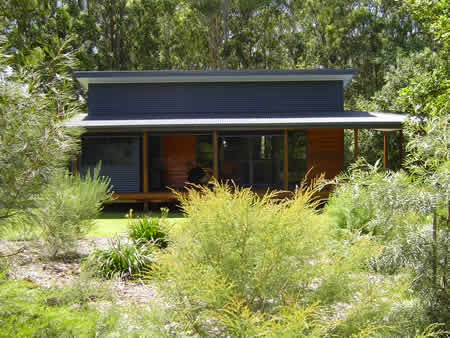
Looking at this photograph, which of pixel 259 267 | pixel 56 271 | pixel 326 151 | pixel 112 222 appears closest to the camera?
pixel 259 267

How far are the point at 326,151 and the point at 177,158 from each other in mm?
5277

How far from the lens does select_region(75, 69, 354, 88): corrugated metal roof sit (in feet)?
47.3

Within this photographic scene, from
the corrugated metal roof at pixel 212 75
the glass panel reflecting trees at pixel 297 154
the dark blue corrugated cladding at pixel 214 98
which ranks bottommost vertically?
the glass panel reflecting trees at pixel 297 154

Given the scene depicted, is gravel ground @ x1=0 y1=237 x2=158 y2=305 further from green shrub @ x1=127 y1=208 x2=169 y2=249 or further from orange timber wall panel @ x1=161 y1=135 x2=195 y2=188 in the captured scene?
orange timber wall panel @ x1=161 y1=135 x2=195 y2=188

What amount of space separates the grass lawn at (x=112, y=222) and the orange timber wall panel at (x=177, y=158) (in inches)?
106

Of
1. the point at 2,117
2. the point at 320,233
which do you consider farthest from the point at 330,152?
the point at 2,117

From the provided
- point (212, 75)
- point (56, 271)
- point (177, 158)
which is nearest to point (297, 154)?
point (212, 75)

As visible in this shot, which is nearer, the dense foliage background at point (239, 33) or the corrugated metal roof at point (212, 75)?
the corrugated metal roof at point (212, 75)

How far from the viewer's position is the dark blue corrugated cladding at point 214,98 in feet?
48.7

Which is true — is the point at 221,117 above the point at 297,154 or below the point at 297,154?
above

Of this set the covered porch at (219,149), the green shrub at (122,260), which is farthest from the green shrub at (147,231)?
the covered porch at (219,149)

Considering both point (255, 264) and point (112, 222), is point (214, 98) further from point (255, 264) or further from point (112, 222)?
point (255, 264)

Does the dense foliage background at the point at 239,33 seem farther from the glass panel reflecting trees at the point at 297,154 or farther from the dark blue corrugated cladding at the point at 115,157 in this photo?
the dark blue corrugated cladding at the point at 115,157

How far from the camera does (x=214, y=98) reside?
14.9m
